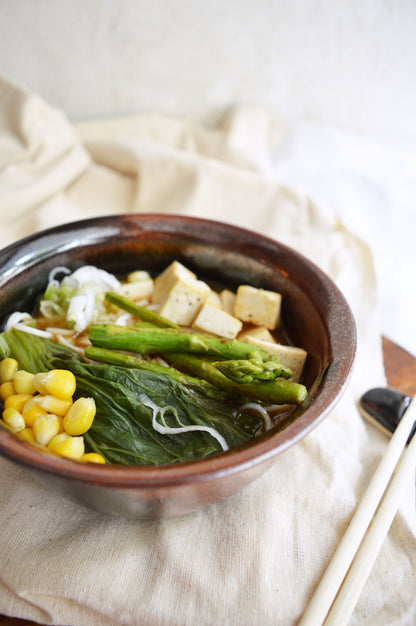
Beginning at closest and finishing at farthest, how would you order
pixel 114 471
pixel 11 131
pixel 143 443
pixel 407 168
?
1. pixel 114 471
2. pixel 143 443
3. pixel 11 131
4. pixel 407 168

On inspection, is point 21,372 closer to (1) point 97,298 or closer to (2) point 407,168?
(1) point 97,298

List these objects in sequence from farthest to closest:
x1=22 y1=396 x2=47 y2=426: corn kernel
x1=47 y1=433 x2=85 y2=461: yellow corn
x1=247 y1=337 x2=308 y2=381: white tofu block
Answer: x1=247 y1=337 x2=308 y2=381: white tofu block → x1=22 y1=396 x2=47 y2=426: corn kernel → x1=47 y1=433 x2=85 y2=461: yellow corn

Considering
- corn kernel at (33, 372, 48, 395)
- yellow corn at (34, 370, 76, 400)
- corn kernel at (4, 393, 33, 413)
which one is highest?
yellow corn at (34, 370, 76, 400)

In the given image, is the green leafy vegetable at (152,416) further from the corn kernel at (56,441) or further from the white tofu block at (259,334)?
the white tofu block at (259,334)

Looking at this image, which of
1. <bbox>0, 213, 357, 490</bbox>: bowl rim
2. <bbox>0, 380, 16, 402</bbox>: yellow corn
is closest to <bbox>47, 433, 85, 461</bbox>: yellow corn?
<bbox>0, 213, 357, 490</bbox>: bowl rim

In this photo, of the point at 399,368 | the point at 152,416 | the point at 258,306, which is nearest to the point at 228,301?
the point at 258,306

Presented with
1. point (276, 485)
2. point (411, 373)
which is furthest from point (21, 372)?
point (411, 373)

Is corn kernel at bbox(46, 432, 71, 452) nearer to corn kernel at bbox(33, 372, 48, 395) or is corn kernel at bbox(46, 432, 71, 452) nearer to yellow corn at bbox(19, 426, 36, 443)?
yellow corn at bbox(19, 426, 36, 443)
